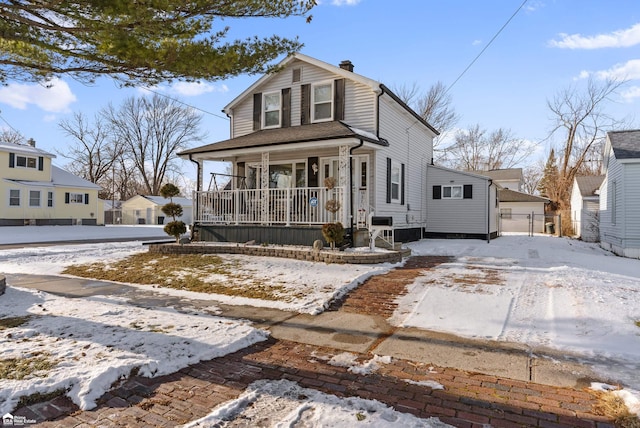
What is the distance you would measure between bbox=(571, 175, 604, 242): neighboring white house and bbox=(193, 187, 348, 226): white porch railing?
47.8 feet

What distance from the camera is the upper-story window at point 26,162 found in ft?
92.9

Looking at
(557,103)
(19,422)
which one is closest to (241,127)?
(19,422)

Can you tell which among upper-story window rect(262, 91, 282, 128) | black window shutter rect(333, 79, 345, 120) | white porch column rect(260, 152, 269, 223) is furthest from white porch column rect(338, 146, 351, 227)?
upper-story window rect(262, 91, 282, 128)

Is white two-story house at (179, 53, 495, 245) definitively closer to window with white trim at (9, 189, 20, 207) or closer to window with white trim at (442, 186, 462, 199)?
window with white trim at (442, 186, 462, 199)

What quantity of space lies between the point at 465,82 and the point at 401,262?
32.9 feet

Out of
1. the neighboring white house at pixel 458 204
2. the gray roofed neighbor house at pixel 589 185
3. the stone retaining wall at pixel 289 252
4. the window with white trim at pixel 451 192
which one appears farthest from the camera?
the gray roofed neighbor house at pixel 589 185

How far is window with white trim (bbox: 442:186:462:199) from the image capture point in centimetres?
1669

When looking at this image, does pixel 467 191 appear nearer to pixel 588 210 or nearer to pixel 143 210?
pixel 588 210

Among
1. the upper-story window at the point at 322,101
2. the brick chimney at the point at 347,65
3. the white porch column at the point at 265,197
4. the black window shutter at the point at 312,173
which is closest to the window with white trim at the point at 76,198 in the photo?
the white porch column at the point at 265,197

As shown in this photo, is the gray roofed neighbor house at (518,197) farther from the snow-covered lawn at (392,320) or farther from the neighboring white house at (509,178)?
the snow-covered lawn at (392,320)

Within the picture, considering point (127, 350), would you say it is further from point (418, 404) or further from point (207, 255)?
point (207, 255)

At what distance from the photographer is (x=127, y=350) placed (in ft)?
12.5

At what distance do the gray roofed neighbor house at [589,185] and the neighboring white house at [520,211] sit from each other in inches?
151

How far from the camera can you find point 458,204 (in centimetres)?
1669
